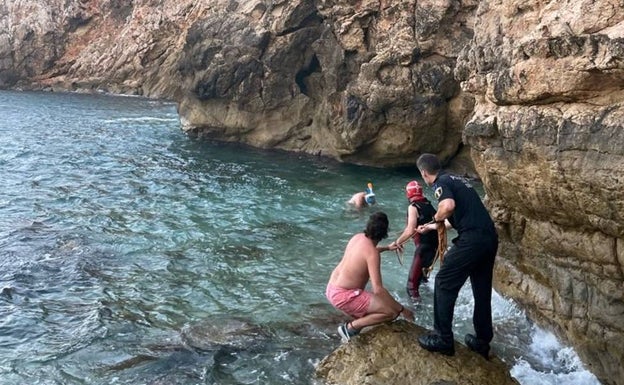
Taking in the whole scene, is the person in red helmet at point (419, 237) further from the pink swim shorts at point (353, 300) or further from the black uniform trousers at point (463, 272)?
the black uniform trousers at point (463, 272)

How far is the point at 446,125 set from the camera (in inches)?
849

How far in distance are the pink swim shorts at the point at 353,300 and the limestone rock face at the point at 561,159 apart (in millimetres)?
2831

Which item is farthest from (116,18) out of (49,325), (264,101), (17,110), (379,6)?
(49,325)

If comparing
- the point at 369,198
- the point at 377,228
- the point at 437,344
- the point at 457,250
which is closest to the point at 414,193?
the point at 377,228

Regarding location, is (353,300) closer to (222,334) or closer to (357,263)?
(357,263)

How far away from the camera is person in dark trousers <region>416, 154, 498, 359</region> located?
23.6 feet

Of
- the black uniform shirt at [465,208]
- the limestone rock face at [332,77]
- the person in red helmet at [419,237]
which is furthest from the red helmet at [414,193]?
the limestone rock face at [332,77]

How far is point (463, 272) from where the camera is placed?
7.25m

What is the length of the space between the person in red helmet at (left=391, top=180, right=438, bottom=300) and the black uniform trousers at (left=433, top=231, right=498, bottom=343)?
1.91 metres

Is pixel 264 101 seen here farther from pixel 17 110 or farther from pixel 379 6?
pixel 17 110

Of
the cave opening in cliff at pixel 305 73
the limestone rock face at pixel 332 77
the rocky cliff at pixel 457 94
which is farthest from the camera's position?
the cave opening in cliff at pixel 305 73

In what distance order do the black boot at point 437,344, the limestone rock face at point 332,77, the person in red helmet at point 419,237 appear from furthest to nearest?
1. the limestone rock face at point 332,77
2. the person in red helmet at point 419,237
3. the black boot at point 437,344

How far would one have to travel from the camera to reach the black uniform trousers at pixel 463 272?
717 cm

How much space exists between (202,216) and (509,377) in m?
10.5
